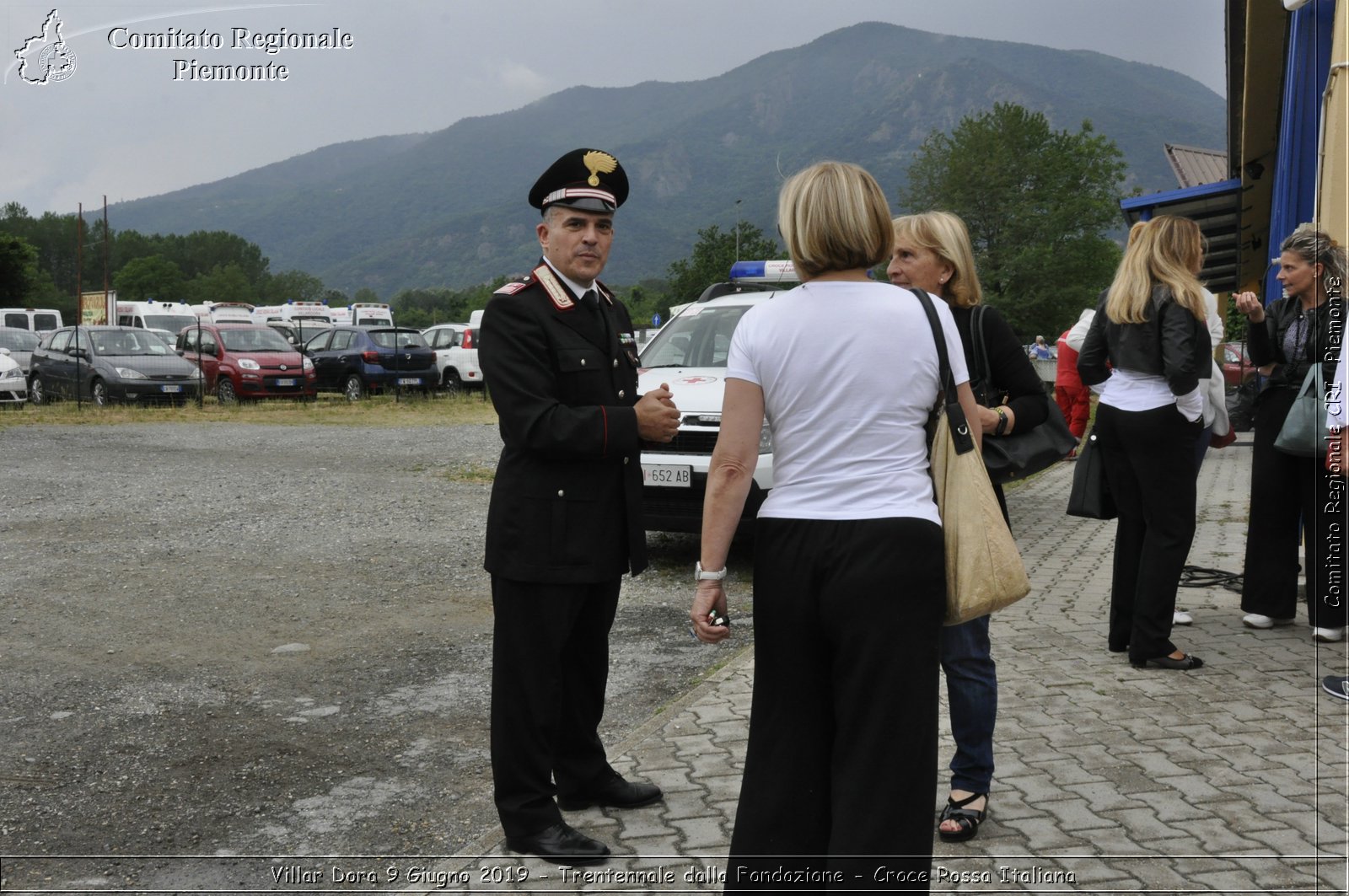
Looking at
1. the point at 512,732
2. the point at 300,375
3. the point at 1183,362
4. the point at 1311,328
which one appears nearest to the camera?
the point at 512,732

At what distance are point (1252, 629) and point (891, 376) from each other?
4641mm

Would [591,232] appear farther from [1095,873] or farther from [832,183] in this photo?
[1095,873]

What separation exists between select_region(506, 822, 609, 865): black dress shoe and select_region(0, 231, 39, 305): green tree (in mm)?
55516

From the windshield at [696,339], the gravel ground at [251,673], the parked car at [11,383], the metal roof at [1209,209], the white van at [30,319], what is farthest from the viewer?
the white van at [30,319]

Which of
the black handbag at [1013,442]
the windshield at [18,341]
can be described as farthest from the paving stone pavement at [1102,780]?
the windshield at [18,341]

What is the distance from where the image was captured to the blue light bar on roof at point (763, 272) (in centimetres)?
1170

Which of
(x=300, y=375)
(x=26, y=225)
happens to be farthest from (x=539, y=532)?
(x=26, y=225)

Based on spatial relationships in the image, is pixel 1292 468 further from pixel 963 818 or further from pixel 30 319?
pixel 30 319

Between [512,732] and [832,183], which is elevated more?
[832,183]

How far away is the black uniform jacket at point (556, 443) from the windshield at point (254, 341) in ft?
73.9

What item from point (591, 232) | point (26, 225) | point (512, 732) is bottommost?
point (512, 732)

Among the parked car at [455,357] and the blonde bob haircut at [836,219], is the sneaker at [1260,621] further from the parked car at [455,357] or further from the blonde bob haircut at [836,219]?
the parked car at [455,357]

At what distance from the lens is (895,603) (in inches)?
100

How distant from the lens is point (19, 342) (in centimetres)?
2827
